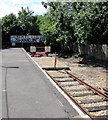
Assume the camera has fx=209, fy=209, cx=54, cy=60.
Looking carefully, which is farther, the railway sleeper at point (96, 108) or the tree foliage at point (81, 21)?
the tree foliage at point (81, 21)

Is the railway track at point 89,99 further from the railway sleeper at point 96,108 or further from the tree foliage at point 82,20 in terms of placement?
the tree foliage at point 82,20

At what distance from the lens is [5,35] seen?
44781 millimetres

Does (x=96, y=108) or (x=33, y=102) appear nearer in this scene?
Answer: (x=33, y=102)

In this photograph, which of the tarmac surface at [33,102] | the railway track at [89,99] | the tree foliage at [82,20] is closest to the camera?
the tarmac surface at [33,102]

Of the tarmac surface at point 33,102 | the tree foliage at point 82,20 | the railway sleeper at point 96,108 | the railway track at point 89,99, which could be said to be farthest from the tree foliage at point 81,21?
the railway sleeper at point 96,108

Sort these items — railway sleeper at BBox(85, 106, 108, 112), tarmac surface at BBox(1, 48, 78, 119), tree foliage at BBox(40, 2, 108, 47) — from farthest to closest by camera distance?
tree foliage at BBox(40, 2, 108, 47), railway sleeper at BBox(85, 106, 108, 112), tarmac surface at BBox(1, 48, 78, 119)

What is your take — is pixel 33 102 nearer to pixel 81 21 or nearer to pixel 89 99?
pixel 89 99

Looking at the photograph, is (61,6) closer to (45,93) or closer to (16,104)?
(45,93)

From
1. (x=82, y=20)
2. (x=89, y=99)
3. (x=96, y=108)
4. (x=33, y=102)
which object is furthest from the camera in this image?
(x=82, y=20)

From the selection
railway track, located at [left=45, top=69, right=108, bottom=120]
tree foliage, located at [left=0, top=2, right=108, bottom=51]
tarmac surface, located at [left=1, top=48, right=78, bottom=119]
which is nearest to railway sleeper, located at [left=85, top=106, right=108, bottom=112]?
railway track, located at [left=45, top=69, right=108, bottom=120]

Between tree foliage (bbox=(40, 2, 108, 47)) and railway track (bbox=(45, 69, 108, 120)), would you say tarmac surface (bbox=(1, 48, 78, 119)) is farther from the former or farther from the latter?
tree foliage (bbox=(40, 2, 108, 47))

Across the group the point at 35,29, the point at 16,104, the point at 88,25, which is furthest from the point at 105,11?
the point at 35,29

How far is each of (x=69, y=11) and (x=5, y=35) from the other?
1015 inches

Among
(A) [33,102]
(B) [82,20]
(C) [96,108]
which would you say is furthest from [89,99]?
(B) [82,20]
